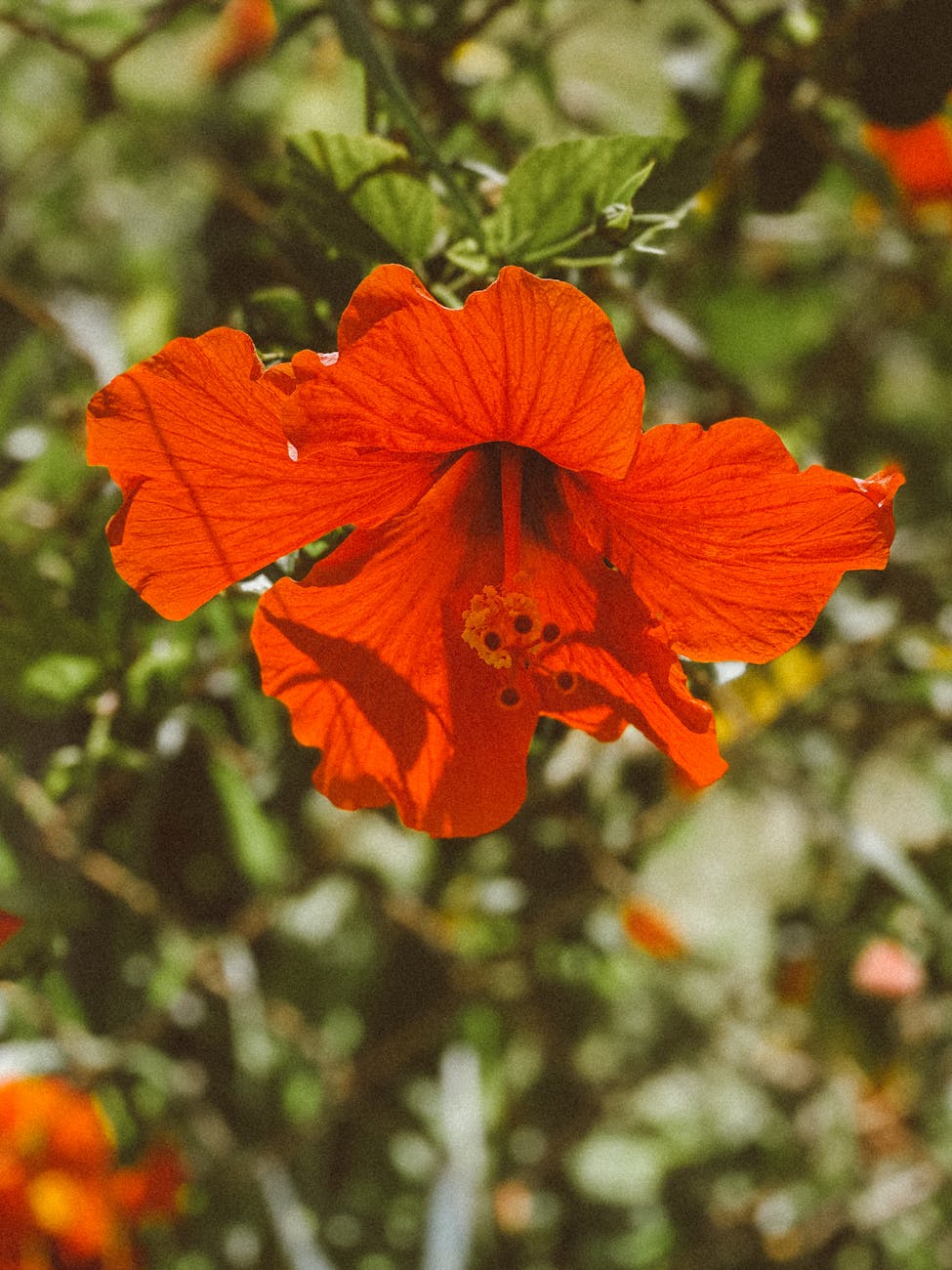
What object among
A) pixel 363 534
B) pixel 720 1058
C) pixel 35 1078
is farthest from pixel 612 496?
pixel 720 1058

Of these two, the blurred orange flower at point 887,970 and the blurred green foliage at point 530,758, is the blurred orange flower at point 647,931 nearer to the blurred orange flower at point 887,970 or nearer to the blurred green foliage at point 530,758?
the blurred green foliage at point 530,758

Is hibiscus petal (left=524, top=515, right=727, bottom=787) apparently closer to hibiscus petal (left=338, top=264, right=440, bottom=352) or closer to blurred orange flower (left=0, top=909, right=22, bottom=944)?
hibiscus petal (left=338, top=264, right=440, bottom=352)

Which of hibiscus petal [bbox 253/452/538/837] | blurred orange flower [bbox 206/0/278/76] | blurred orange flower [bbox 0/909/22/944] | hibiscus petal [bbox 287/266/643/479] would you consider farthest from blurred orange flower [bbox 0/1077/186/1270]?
blurred orange flower [bbox 206/0/278/76]

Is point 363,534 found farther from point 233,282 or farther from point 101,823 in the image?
point 101,823

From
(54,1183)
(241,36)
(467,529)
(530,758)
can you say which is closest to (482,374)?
(467,529)

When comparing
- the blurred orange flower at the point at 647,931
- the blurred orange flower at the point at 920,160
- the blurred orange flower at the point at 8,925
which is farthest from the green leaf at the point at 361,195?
the blurred orange flower at the point at 647,931
